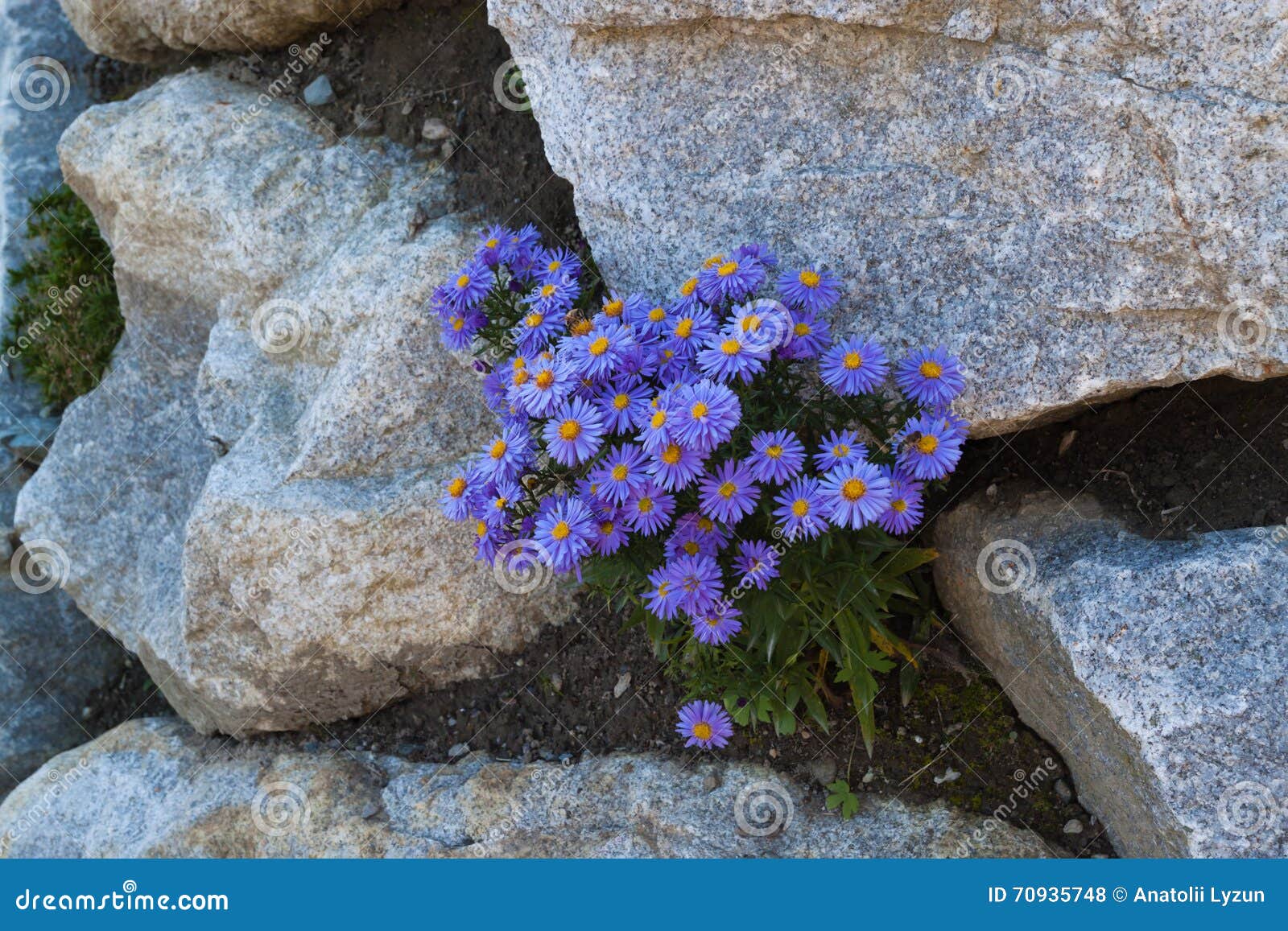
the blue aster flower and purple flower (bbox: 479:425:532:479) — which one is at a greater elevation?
purple flower (bbox: 479:425:532:479)

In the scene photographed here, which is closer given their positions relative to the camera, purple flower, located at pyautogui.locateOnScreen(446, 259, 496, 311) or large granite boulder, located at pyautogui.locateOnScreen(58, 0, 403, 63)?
purple flower, located at pyautogui.locateOnScreen(446, 259, 496, 311)

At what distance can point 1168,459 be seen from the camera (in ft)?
12.2

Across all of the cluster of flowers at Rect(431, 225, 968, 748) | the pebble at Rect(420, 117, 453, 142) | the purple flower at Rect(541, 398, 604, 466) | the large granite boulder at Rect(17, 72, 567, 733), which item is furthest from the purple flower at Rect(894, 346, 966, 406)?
the pebble at Rect(420, 117, 453, 142)

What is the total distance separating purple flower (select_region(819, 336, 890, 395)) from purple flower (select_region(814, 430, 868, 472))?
0.43ft

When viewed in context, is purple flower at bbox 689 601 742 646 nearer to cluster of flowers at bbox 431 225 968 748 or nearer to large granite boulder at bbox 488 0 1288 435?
cluster of flowers at bbox 431 225 968 748

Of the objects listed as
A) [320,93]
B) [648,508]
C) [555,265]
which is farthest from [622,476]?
[320,93]

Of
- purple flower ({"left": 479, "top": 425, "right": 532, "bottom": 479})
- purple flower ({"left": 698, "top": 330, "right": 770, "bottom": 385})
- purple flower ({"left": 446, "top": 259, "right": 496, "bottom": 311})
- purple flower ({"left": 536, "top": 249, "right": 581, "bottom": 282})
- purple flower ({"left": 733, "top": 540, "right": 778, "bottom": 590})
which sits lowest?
purple flower ({"left": 733, "top": 540, "right": 778, "bottom": 590})

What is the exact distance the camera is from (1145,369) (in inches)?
135

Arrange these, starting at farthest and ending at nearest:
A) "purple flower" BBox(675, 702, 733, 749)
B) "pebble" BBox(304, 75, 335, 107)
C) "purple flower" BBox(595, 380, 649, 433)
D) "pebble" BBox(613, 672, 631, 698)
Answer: "pebble" BBox(304, 75, 335, 107)
"pebble" BBox(613, 672, 631, 698)
"purple flower" BBox(675, 702, 733, 749)
"purple flower" BBox(595, 380, 649, 433)

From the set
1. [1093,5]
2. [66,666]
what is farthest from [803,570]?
[66,666]

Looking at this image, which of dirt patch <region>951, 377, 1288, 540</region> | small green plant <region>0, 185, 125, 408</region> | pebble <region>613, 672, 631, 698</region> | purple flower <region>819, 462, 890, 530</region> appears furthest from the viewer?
small green plant <region>0, 185, 125, 408</region>

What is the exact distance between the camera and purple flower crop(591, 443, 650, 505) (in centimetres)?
317

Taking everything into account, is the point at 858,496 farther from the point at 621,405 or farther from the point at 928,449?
the point at 621,405

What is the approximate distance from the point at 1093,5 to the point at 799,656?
211 centimetres
